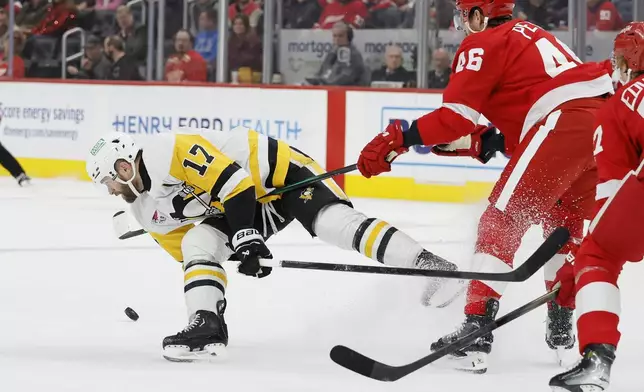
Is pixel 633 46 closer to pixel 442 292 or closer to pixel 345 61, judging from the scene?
pixel 442 292

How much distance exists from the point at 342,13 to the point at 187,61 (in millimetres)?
1463

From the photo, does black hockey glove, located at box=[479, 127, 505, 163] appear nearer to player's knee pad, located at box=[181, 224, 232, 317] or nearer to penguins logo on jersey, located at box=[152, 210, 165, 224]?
player's knee pad, located at box=[181, 224, 232, 317]

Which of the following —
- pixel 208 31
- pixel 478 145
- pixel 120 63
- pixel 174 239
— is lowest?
pixel 174 239

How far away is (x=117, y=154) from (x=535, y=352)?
57.6 inches

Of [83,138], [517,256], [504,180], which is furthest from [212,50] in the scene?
[504,180]

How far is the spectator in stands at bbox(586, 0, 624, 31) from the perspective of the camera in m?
7.75

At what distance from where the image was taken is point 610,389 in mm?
3195

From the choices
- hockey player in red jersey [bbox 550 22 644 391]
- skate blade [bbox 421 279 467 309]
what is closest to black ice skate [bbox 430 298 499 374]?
skate blade [bbox 421 279 467 309]

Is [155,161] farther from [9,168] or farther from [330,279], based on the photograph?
[9,168]

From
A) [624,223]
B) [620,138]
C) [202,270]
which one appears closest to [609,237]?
[624,223]

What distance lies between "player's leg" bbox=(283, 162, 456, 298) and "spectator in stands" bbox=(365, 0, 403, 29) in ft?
16.0

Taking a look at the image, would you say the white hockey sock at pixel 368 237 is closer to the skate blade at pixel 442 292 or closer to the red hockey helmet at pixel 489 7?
the skate blade at pixel 442 292

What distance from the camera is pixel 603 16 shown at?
7824 millimetres

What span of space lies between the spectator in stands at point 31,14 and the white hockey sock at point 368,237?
24.6 feet
